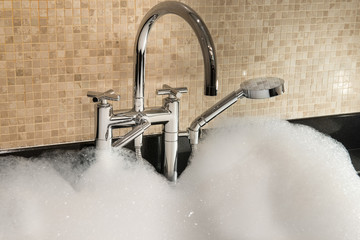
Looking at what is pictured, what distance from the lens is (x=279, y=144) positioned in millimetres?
1637

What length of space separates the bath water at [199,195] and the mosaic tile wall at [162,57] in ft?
0.38

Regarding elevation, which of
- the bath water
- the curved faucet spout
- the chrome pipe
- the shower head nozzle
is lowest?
the bath water

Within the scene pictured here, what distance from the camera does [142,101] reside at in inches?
55.5

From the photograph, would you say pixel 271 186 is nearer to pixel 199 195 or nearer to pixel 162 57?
pixel 199 195

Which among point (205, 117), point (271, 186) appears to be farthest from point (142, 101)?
point (271, 186)

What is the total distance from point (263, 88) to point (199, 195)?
0.32 metres

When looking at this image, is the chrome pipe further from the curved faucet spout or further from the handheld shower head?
the curved faucet spout

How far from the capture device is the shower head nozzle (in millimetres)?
1409

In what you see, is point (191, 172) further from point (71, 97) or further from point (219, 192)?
point (71, 97)

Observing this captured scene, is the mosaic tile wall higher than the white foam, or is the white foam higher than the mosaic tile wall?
the mosaic tile wall

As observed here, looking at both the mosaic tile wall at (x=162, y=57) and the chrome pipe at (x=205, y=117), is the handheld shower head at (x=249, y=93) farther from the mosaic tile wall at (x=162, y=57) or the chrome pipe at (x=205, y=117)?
the mosaic tile wall at (x=162, y=57)

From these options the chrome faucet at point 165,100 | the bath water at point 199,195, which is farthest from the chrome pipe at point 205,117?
the bath water at point 199,195

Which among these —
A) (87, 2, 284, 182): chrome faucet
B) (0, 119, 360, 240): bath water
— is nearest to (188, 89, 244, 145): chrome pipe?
(87, 2, 284, 182): chrome faucet

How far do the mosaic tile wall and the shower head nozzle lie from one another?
227 mm
